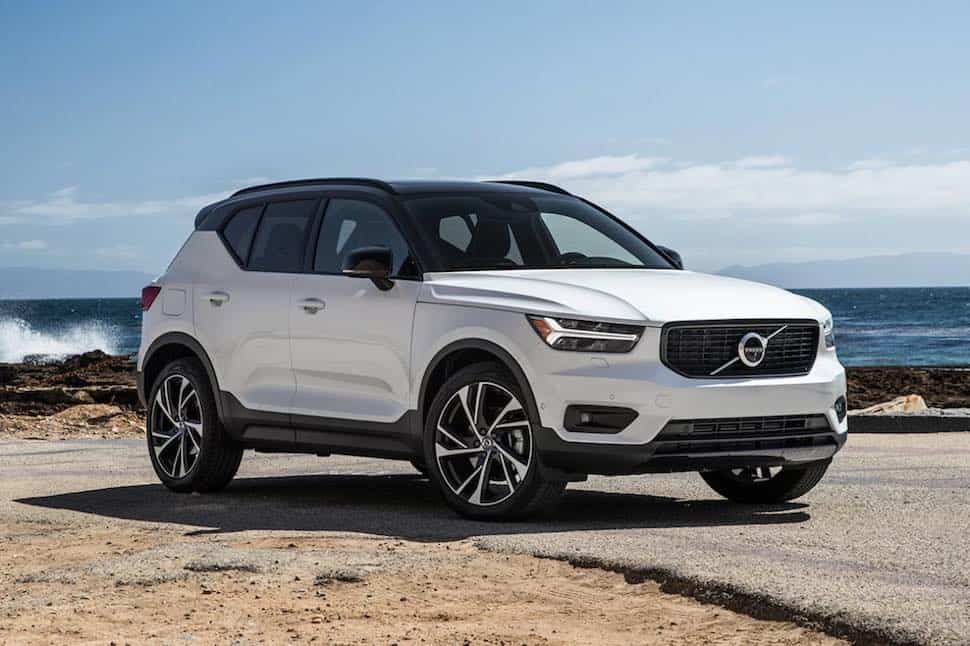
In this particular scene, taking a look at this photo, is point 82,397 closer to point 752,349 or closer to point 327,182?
point 327,182

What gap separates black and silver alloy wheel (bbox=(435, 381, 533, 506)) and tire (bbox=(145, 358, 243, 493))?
7.22 feet

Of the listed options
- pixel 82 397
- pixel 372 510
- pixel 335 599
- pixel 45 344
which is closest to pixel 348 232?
pixel 372 510

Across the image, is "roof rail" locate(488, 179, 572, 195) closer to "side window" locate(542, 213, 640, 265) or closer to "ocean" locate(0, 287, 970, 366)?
"side window" locate(542, 213, 640, 265)

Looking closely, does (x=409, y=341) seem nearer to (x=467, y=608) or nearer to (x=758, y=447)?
(x=758, y=447)

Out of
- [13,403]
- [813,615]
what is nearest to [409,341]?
[813,615]

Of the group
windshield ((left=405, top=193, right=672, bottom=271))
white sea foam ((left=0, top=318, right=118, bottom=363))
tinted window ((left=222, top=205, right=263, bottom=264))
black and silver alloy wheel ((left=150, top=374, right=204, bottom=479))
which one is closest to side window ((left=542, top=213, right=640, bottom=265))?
windshield ((left=405, top=193, right=672, bottom=271))

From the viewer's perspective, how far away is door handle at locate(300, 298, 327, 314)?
982 cm

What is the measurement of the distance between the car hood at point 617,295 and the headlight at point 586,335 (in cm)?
5

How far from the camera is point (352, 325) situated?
31.5 feet

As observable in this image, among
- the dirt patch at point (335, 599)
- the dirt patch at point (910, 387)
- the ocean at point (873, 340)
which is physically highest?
the dirt patch at point (335, 599)

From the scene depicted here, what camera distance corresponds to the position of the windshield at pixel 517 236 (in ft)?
31.5

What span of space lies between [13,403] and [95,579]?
1455cm

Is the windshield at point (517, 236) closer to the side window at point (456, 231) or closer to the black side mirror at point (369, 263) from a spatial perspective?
the side window at point (456, 231)

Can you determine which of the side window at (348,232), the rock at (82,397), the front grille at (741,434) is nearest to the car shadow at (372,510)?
the front grille at (741,434)
